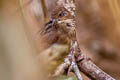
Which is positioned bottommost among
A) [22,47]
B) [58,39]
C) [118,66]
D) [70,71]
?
[118,66]

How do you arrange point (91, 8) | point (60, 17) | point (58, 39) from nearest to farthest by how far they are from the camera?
1. point (58, 39)
2. point (60, 17)
3. point (91, 8)

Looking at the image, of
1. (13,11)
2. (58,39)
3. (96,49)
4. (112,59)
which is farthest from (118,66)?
(13,11)

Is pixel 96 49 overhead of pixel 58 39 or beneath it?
beneath

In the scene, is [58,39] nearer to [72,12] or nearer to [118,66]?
[72,12]

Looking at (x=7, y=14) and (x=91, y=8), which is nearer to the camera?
(x=7, y=14)

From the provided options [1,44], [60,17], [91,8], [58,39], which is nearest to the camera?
[1,44]

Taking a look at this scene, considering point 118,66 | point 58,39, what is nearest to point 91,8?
point 118,66
